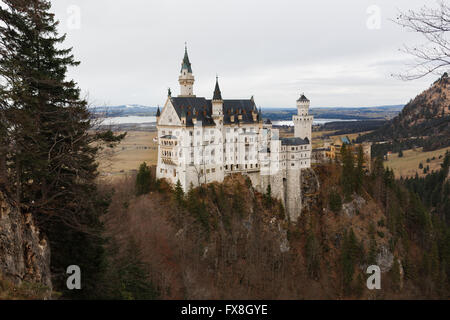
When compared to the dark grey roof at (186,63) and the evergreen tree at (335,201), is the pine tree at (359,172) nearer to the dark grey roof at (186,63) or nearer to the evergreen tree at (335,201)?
the evergreen tree at (335,201)

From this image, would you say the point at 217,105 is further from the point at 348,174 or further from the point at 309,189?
the point at 348,174

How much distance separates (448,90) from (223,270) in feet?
145

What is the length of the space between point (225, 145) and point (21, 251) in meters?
45.9

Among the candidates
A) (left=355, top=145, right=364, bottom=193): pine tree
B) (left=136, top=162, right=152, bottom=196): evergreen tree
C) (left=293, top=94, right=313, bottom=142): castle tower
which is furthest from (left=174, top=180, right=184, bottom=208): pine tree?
(left=355, top=145, right=364, bottom=193): pine tree

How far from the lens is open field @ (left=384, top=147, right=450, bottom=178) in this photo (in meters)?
153

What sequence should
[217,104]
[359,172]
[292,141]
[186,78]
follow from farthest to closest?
[359,172] → [292,141] → [186,78] → [217,104]

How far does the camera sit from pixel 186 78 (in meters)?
62.3

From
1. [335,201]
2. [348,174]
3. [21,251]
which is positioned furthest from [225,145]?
[21,251]

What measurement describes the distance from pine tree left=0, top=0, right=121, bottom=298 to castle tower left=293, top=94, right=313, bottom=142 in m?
55.1

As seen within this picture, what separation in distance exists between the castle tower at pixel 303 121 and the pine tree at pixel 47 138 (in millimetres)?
55069

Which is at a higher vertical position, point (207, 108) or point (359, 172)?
point (207, 108)

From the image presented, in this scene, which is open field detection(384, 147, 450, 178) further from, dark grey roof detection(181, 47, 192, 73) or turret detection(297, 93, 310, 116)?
dark grey roof detection(181, 47, 192, 73)
